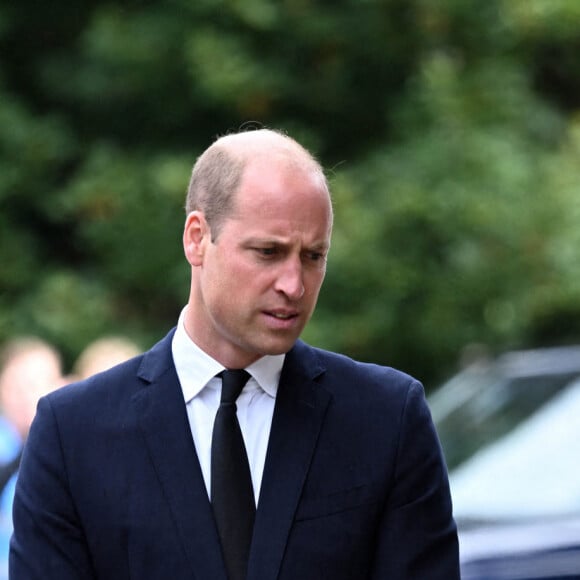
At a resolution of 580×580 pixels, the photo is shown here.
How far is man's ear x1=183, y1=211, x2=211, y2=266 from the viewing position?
113 inches

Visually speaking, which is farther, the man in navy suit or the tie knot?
the tie knot

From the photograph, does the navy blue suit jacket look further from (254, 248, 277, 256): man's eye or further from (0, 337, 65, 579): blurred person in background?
(0, 337, 65, 579): blurred person in background

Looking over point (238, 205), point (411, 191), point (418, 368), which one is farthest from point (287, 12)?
point (238, 205)

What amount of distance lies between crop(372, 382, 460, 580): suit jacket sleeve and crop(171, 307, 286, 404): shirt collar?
0.25 metres

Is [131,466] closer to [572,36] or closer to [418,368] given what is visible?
[418,368]

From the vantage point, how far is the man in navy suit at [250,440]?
278cm

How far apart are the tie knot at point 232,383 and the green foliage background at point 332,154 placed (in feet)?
18.8

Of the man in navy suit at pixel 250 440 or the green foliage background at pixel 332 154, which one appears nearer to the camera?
the man in navy suit at pixel 250 440

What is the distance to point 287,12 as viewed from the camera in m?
9.03

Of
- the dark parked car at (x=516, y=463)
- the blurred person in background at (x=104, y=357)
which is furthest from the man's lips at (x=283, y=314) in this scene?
the blurred person in background at (x=104, y=357)

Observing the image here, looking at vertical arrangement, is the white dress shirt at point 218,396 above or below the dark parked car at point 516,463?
below

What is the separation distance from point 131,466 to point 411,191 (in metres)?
6.01

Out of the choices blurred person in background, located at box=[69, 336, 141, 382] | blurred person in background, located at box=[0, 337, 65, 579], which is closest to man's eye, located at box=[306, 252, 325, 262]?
blurred person in background, located at box=[0, 337, 65, 579]

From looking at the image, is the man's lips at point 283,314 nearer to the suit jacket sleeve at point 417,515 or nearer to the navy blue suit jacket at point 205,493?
the navy blue suit jacket at point 205,493
